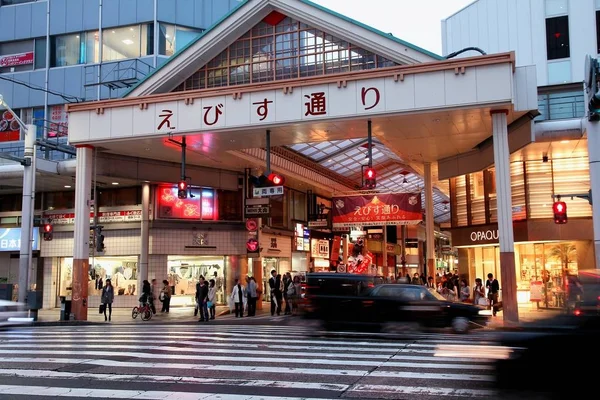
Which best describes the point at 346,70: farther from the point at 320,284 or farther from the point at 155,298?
the point at 155,298

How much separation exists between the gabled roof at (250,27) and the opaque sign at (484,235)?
1031 centimetres

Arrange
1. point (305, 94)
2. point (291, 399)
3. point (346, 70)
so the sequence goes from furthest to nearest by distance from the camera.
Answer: point (346, 70), point (305, 94), point (291, 399)

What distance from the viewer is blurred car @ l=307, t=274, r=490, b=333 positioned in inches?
629

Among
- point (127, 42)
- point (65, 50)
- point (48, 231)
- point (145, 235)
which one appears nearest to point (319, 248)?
point (145, 235)

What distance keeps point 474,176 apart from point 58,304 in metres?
22.5

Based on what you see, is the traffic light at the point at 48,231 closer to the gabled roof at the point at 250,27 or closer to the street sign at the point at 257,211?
the gabled roof at the point at 250,27

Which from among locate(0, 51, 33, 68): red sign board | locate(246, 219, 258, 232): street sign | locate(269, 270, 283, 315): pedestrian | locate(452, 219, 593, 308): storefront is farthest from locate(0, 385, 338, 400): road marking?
locate(0, 51, 33, 68): red sign board

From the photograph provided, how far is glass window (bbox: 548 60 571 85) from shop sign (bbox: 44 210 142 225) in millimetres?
21333

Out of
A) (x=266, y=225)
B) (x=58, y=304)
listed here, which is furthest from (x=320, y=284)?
(x=58, y=304)

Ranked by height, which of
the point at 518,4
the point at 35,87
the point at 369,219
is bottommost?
the point at 369,219

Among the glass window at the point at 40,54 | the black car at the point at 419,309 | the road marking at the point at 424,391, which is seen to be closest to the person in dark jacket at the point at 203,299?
the black car at the point at 419,309

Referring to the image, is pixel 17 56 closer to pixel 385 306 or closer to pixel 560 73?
pixel 560 73

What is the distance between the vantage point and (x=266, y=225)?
104 ft

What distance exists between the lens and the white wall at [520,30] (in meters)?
29.7
